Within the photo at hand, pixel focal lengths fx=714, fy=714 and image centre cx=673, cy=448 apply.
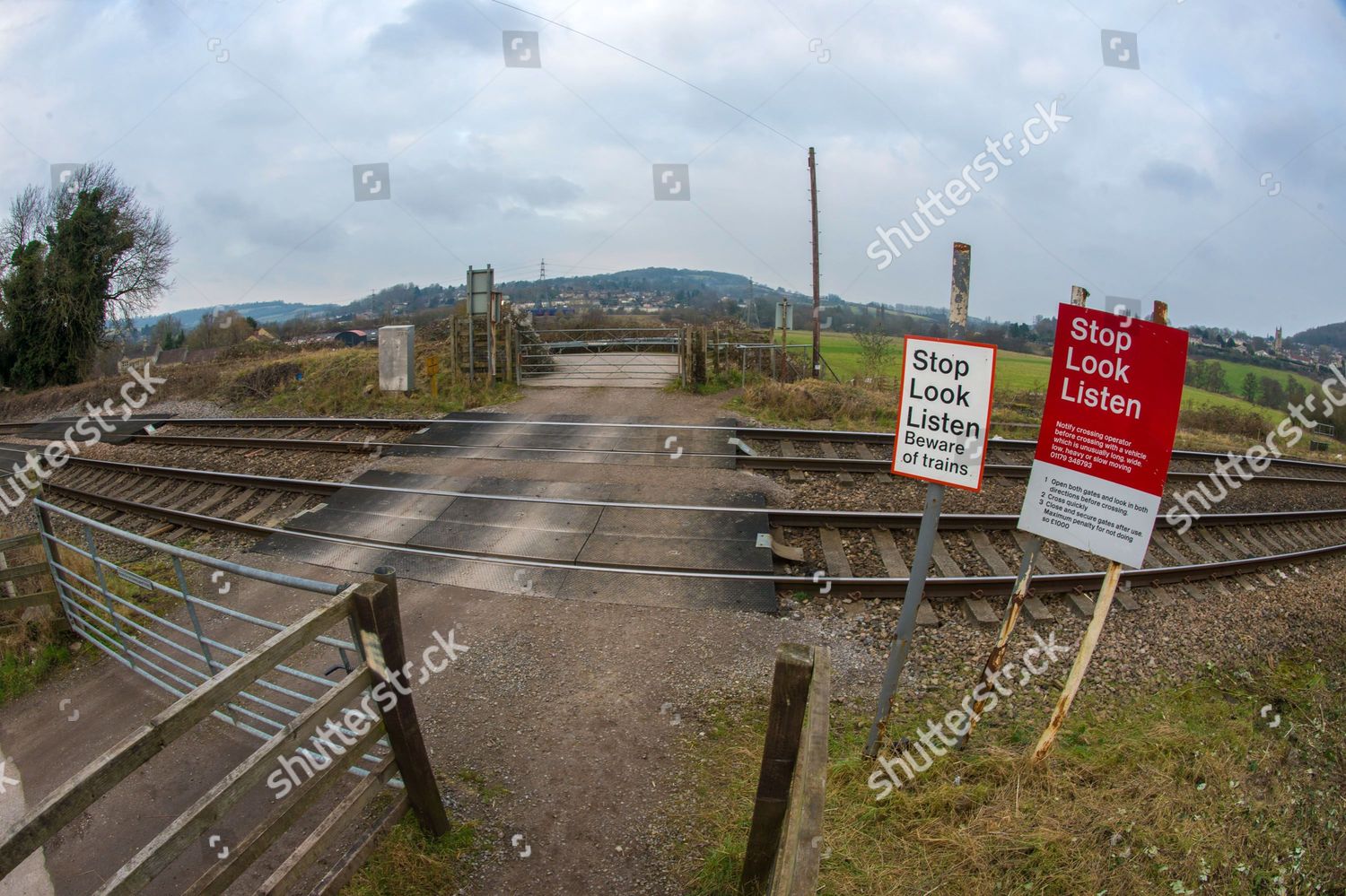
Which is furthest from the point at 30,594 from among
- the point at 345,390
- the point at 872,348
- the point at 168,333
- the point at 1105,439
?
the point at 168,333

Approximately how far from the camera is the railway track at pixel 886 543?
7504 mm

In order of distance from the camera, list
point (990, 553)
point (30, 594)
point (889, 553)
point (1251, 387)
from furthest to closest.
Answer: point (1251, 387), point (990, 553), point (889, 553), point (30, 594)

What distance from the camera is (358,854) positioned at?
3381mm

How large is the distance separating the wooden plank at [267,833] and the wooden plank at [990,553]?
22.1 ft

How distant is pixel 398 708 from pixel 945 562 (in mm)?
6308

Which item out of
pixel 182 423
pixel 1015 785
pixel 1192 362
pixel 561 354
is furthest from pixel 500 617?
pixel 1192 362

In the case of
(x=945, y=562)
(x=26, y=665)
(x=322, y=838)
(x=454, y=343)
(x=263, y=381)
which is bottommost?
(x=26, y=665)

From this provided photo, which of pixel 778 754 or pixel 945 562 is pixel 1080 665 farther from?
pixel 945 562

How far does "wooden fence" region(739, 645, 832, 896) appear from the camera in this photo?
7.50 ft

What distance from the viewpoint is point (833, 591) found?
7363 millimetres

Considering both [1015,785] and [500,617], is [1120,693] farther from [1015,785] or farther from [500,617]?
[500,617]

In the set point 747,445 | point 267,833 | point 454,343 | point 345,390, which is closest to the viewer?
point 267,833

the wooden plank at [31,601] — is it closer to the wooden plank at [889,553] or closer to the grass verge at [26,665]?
the grass verge at [26,665]

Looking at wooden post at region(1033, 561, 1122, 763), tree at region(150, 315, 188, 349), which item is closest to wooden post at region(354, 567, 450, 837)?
wooden post at region(1033, 561, 1122, 763)
